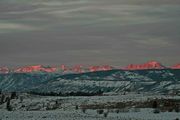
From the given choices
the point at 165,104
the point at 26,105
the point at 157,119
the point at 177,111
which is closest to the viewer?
the point at 157,119

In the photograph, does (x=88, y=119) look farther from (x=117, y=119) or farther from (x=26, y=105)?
(x=26, y=105)

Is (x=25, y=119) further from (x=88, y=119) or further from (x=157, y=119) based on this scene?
(x=157, y=119)

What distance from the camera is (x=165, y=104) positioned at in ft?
304

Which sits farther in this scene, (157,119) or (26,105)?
(26,105)

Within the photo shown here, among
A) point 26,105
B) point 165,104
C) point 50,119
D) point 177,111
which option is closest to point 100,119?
point 50,119

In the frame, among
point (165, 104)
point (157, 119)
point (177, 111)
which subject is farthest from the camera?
point (165, 104)

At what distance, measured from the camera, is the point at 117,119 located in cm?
6238

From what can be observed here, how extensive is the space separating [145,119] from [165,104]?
1267 inches

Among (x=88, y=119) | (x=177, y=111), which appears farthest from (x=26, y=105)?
(x=88, y=119)

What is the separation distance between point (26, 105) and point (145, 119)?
83.8 meters

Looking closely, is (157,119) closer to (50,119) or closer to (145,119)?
(145,119)

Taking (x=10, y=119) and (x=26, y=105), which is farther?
A: (x=26, y=105)

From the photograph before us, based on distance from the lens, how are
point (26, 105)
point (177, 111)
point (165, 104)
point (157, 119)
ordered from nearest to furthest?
point (157, 119)
point (177, 111)
point (165, 104)
point (26, 105)

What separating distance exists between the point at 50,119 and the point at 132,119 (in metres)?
9.79
